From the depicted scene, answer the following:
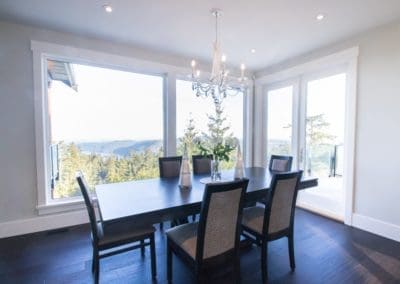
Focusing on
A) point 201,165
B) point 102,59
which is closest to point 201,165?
point 201,165

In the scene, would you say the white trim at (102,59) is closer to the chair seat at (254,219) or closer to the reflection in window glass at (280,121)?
the reflection in window glass at (280,121)

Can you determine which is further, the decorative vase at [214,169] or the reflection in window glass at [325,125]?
the reflection in window glass at [325,125]

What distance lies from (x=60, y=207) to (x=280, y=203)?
2.92m

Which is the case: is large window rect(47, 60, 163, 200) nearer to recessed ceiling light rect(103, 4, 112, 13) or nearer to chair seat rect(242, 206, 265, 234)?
recessed ceiling light rect(103, 4, 112, 13)

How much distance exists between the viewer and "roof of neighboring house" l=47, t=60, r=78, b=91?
314 cm

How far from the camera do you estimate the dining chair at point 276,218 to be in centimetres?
194

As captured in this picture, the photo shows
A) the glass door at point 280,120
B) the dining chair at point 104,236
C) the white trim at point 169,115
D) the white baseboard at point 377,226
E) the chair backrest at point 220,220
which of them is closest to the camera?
the chair backrest at point 220,220

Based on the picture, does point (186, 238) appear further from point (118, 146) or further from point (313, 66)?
point (313, 66)

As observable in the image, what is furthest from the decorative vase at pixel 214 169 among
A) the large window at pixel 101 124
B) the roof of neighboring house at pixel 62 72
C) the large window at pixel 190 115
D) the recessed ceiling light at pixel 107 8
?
the roof of neighboring house at pixel 62 72

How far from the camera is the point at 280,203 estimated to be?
2.01 metres

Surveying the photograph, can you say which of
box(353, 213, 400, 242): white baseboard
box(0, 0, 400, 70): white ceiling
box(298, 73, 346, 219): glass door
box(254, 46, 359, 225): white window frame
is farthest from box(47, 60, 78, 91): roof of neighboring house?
box(353, 213, 400, 242): white baseboard

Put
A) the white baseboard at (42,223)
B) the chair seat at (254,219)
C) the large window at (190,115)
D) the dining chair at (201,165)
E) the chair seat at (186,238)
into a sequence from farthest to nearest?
the large window at (190,115), the dining chair at (201,165), the white baseboard at (42,223), the chair seat at (254,219), the chair seat at (186,238)

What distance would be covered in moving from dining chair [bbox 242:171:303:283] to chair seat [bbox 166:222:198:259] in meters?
0.57

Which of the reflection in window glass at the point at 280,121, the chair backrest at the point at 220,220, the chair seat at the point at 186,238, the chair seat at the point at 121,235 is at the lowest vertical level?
the chair seat at the point at 121,235
